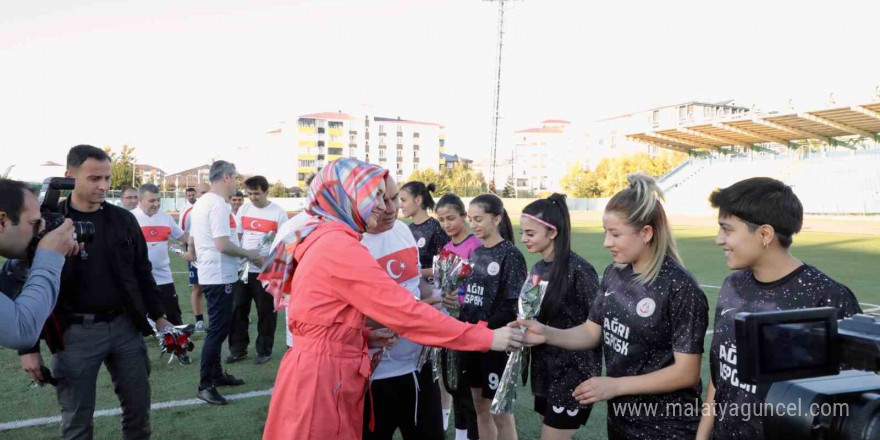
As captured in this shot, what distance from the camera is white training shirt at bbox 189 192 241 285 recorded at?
6.44 m

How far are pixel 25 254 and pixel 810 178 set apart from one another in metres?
54.1

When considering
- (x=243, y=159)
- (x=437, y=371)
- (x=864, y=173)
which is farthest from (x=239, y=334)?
(x=243, y=159)

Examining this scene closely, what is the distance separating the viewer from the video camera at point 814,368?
1.33m

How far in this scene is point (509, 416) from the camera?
4055mm

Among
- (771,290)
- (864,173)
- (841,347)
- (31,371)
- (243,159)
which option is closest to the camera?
(841,347)

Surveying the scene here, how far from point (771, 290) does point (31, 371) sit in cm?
381

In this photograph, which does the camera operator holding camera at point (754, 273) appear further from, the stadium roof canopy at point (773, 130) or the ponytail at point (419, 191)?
the stadium roof canopy at point (773, 130)

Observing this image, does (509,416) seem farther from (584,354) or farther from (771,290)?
(771,290)

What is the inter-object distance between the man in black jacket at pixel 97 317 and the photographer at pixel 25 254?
105cm

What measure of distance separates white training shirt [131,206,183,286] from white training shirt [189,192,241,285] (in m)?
1.83

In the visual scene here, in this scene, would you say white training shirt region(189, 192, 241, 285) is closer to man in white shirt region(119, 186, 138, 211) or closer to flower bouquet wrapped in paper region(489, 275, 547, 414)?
man in white shirt region(119, 186, 138, 211)

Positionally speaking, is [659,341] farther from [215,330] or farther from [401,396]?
[215,330]

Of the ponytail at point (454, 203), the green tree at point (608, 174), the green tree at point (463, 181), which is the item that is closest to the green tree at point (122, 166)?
the green tree at point (463, 181)

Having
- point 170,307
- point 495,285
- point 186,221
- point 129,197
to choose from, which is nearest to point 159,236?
point 129,197
